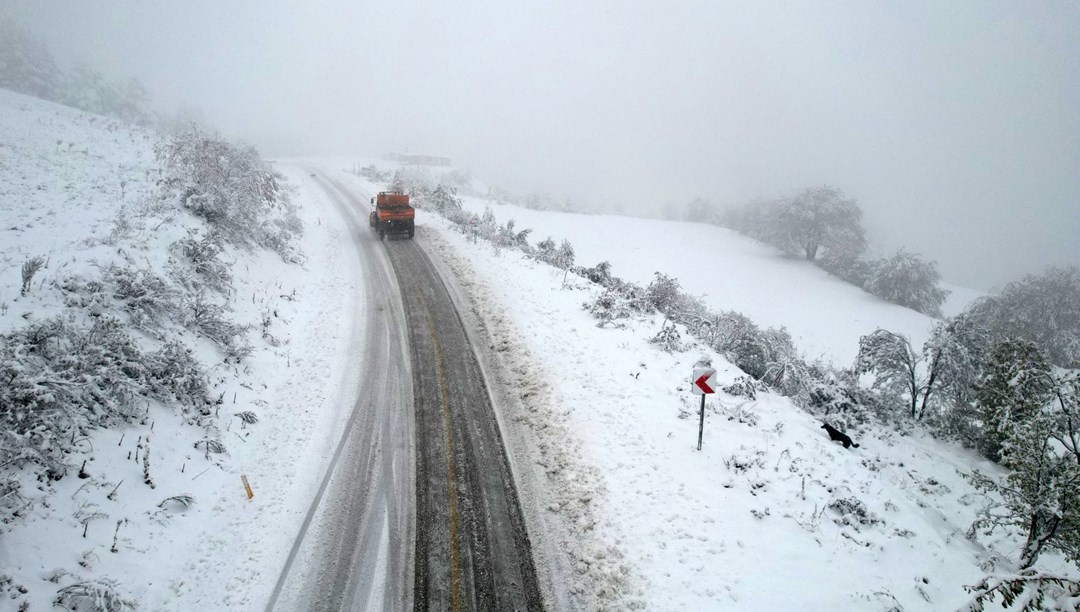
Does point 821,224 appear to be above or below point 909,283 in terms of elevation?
above

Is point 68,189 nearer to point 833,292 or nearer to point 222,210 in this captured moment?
point 222,210

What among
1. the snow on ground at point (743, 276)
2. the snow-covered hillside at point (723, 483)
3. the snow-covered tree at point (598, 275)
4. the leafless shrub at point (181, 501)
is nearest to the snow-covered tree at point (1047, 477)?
the snow-covered hillside at point (723, 483)

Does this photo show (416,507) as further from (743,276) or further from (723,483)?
(743,276)

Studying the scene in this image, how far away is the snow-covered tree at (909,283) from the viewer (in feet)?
110

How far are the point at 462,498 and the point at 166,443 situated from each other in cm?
548

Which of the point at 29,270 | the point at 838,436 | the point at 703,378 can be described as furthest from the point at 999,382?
the point at 29,270

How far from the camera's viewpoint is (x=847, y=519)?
24.5ft

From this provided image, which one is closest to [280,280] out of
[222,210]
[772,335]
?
[222,210]

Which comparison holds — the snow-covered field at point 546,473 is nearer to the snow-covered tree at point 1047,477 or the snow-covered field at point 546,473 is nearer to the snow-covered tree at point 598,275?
the snow-covered tree at point 1047,477

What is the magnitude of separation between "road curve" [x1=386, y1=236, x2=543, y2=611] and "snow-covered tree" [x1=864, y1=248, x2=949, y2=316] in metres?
36.8

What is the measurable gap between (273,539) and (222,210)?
13650 mm

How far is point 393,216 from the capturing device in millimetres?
22766

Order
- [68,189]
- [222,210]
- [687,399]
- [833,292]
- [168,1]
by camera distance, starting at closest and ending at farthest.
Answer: [687,399], [68,189], [222,210], [833,292], [168,1]

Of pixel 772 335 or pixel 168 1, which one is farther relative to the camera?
pixel 168 1
